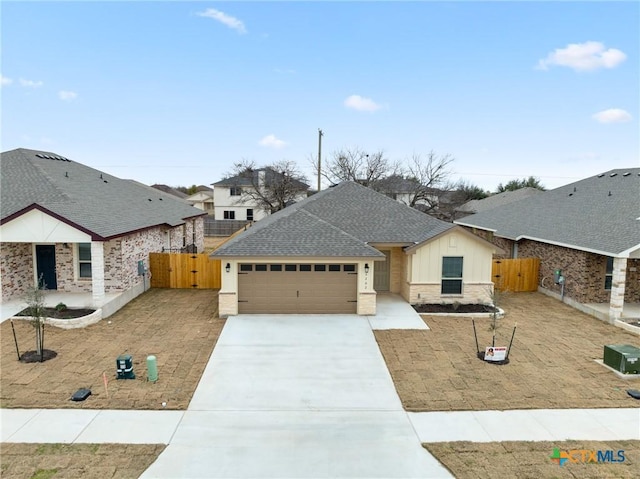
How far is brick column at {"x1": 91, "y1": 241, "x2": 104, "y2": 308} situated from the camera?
46.7 ft

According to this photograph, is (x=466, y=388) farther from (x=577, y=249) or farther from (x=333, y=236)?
(x=577, y=249)

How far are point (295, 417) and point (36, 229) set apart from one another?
12052 millimetres

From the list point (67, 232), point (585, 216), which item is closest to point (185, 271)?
point (67, 232)

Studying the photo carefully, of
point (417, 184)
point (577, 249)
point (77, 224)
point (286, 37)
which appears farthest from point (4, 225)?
point (417, 184)

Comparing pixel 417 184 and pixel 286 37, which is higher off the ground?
pixel 286 37

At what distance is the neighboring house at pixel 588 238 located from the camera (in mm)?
14586

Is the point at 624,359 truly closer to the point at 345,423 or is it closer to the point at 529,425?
the point at 529,425

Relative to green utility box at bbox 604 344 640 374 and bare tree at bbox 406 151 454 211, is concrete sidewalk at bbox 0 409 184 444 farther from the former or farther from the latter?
bare tree at bbox 406 151 454 211

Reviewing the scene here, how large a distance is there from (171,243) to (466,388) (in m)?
18.9

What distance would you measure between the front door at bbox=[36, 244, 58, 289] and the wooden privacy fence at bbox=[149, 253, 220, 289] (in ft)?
13.2

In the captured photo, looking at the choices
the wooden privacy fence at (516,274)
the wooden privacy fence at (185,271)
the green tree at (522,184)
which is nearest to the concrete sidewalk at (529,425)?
the wooden privacy fence at (516,274)

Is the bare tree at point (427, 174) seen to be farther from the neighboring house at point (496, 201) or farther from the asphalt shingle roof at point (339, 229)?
the asphalt shingle roof at point (339, 229)

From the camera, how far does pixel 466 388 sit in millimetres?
9164

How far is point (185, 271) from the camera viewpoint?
19188 millimetres
